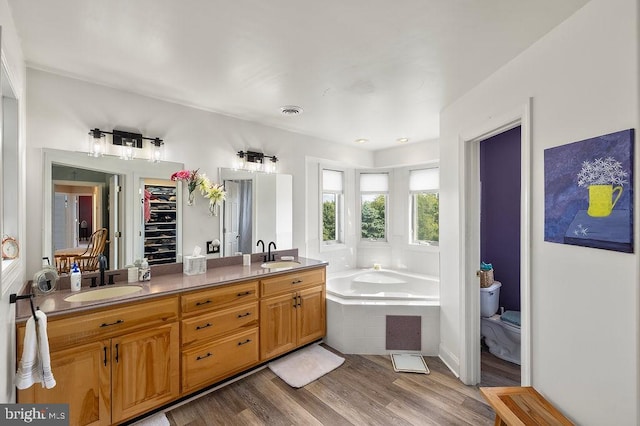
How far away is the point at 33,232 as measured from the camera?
2070 millimetres

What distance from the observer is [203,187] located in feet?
9.48

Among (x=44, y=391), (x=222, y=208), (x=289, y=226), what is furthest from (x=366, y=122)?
(x=44, y=391)

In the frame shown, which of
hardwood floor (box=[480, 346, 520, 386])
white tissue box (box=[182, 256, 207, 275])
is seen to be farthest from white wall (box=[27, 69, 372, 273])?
hardwood floor (box=[480, 346, 520, 386])

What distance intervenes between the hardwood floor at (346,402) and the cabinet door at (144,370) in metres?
0.23

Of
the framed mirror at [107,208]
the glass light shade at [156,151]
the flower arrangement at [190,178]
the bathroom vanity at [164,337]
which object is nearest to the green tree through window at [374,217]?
the bathroom vanity at [164,337]

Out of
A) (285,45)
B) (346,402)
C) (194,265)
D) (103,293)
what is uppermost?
(285,45)

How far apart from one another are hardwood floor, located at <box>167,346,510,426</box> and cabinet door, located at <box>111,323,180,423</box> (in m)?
0.23

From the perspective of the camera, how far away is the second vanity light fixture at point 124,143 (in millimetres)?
2312

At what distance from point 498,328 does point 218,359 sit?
2.76 metres

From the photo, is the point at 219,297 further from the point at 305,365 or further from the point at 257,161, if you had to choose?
the point at 257,161

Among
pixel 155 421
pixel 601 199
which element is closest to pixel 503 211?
pixel 601 199

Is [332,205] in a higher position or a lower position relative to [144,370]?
higher

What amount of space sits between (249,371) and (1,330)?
72.3 inches

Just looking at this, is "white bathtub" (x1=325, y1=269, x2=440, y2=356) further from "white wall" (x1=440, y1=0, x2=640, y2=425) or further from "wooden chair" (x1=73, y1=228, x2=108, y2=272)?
"wooden chair" (x1=73, y1=228, x2=108, y2=272)
